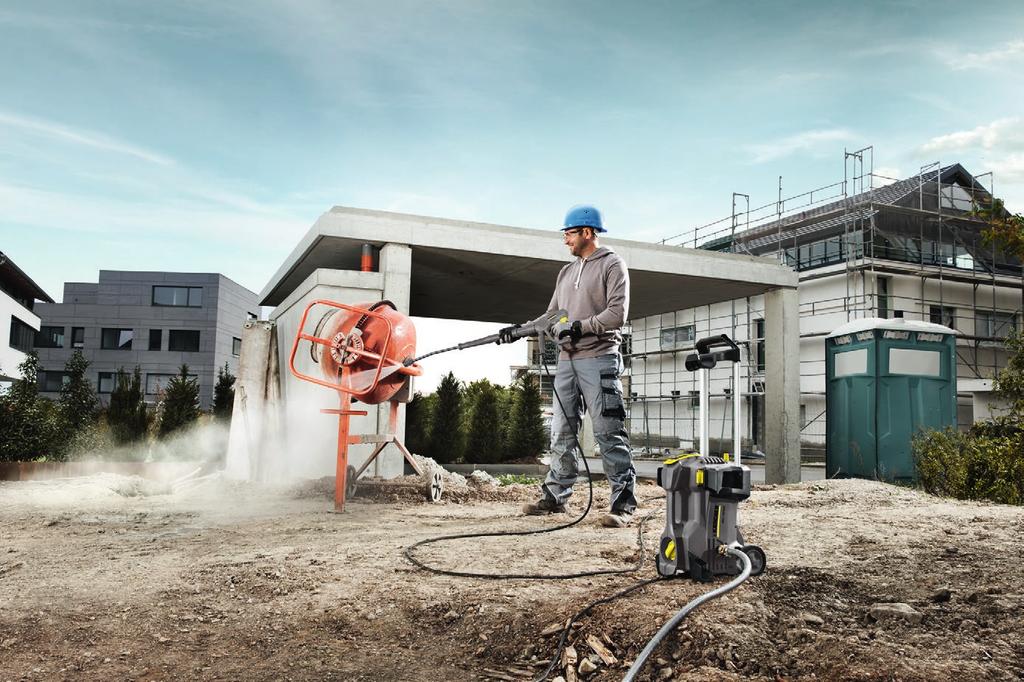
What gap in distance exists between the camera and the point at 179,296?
49656 millimetres

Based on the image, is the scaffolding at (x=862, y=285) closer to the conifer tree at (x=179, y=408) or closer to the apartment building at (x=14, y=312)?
the conifer tree at (x=179, y=408)

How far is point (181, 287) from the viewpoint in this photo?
4975cm

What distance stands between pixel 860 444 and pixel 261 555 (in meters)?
8.73

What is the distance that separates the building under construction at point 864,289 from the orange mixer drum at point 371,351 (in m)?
17.6

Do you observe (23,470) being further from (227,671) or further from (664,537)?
(664,537)

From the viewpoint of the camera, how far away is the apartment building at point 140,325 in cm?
4803

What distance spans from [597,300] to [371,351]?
7.02ft

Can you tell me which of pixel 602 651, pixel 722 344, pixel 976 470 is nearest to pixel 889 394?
pixel 976 470

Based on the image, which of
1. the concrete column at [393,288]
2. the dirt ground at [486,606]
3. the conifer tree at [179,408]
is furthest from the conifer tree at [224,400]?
the dirt ground at [486,606]

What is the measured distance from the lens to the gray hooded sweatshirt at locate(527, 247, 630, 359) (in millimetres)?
5324

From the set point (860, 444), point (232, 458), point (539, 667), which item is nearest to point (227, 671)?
point (539, 667)

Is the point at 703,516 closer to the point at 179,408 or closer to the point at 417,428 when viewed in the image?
the point at 417,428

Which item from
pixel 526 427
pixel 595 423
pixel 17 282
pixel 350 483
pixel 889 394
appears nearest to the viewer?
pixel 595 423

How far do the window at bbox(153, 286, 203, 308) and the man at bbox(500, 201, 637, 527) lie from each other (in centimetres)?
4823
